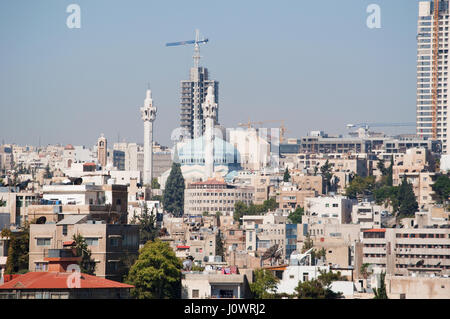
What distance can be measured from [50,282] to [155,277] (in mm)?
6187

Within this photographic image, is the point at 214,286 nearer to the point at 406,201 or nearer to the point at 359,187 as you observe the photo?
the point at 406,201

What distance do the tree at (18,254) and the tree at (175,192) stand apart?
10840 centimetres

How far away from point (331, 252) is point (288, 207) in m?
62.7

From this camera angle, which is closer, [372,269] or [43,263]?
[43,263]

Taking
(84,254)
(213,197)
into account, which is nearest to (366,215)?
(213,197)

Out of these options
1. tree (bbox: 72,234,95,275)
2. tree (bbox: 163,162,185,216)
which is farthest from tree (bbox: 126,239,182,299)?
tree (bbox: 163,162,185,216)

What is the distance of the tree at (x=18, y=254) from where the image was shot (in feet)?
191

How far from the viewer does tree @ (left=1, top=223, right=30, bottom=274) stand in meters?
58.2

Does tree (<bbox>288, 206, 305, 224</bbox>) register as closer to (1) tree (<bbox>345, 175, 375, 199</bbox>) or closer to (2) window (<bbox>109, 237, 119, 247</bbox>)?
(1) tree (<bbox>345, 175, 375, 199</bbox>)

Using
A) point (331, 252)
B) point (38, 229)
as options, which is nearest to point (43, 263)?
point (38, 229)

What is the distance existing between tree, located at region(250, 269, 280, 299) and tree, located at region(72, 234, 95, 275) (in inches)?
238

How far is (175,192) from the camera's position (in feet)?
564
